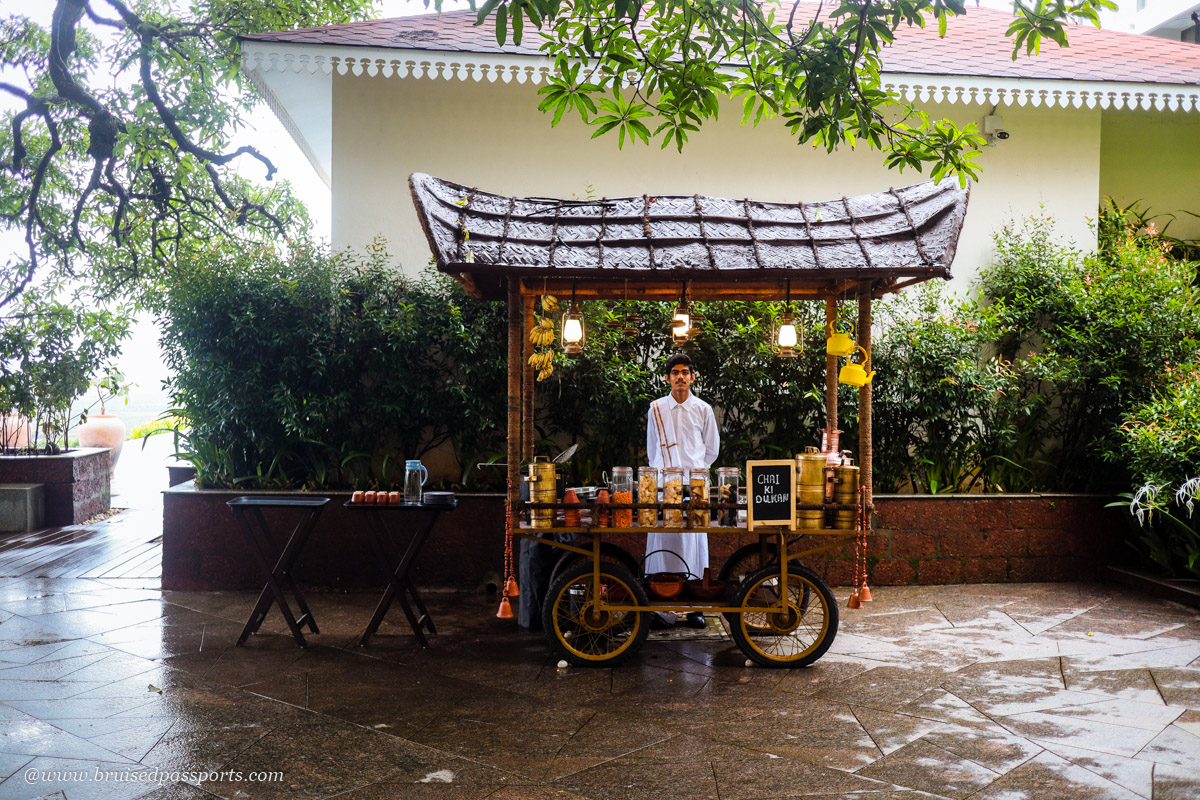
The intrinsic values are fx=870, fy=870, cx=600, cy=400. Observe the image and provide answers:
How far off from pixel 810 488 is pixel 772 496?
0.92 feet

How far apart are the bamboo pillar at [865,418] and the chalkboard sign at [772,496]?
750 mm

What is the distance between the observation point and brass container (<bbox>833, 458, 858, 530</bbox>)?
219 inches

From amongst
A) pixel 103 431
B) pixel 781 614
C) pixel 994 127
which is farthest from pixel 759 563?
pixel 103 431

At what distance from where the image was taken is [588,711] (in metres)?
4.81

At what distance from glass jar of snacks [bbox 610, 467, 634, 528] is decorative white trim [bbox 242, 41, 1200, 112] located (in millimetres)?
3912

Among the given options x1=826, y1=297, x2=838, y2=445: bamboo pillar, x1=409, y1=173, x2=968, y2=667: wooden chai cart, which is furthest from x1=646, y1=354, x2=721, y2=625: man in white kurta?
x1=826, y1=297, x2=838, y2=445: bamboo pillar

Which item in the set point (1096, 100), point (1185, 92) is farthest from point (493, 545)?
point (1185, 92)

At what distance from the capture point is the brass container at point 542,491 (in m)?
5.67

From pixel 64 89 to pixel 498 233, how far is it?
848cm

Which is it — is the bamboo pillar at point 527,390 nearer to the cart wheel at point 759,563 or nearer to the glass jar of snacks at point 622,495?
the glass jar of snacks at point 622,495

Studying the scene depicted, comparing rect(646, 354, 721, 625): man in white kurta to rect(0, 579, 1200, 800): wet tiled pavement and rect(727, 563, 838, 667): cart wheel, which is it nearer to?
→ rect(0, 579, 1200, 800): wet tiled pavement

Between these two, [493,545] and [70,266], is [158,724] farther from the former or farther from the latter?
[70,266]

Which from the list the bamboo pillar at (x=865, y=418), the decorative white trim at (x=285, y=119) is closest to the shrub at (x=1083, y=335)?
the bamboo pillar at (x=865, y=418)

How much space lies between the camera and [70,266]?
41.4ft
